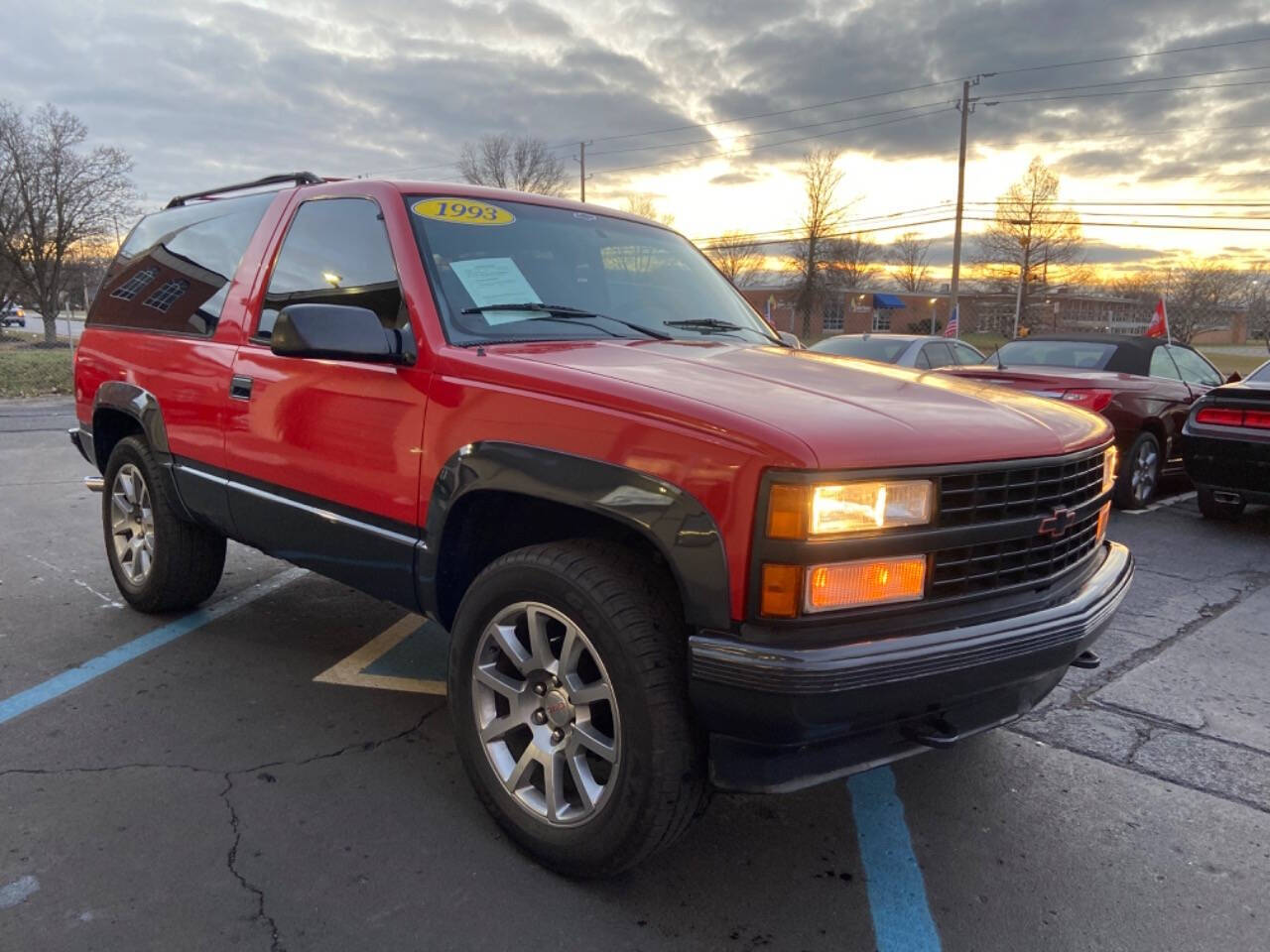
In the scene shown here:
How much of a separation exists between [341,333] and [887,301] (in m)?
81.7

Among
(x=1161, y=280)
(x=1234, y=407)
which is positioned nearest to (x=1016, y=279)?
(x=1161, y=280)

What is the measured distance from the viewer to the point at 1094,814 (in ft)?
9.58

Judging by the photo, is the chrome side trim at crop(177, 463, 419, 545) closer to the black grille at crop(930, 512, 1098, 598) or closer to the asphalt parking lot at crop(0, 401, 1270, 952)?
the asphalt parking lot at crop(0, 401, 1270, 952)

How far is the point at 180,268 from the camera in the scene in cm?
429

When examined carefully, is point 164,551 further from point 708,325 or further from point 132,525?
point 708,325

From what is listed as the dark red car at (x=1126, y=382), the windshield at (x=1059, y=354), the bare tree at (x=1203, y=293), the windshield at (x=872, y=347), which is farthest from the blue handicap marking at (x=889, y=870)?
the bare tree at (x=1203, y=293)

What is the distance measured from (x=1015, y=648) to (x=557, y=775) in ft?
4.08

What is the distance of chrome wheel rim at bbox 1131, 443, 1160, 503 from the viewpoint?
7.79 metres

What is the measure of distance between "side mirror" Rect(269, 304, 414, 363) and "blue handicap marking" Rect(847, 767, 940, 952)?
74.2 inches

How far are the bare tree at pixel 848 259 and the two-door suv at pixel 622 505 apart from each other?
5611 centimetres

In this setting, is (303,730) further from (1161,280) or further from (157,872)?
(1161,280)

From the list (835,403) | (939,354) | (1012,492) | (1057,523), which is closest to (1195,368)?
(939,354)

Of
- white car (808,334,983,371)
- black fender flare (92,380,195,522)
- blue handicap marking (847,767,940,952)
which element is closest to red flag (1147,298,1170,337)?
white car (808,334,983,371)

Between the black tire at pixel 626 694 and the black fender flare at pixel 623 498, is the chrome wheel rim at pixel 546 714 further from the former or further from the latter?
the black fender flare at pixel 623 498
